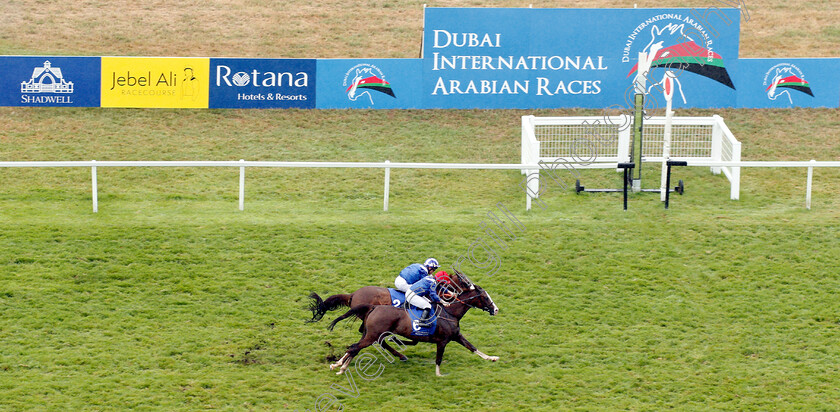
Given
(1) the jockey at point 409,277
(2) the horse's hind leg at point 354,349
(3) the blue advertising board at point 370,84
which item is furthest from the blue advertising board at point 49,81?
(2) the horse's hind leg at point 354,349

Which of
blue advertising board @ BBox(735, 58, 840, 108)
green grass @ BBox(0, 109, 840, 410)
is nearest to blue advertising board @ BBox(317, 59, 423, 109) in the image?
green grass @ BBox(0, 109, 840, 410)

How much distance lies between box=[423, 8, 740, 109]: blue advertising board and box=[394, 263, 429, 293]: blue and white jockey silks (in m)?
9.13

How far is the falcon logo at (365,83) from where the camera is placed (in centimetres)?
1783

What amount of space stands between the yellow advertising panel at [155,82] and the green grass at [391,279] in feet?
6.73

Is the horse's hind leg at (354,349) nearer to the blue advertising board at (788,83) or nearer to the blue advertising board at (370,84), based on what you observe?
the blue advertising board at (370,84)

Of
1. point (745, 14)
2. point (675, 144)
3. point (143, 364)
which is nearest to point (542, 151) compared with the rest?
point (675, 144)

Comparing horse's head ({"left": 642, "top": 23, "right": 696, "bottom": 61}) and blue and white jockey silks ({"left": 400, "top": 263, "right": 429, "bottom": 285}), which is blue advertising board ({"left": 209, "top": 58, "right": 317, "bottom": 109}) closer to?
horse's head ({"left": 642, "top": 23, "right": 696, "bottom": 61})

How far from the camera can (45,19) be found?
2411 cm

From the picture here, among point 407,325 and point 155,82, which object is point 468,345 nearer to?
point 407,325

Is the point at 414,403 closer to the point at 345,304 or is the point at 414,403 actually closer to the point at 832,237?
the point at 345,304

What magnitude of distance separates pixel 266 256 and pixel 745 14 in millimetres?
17308

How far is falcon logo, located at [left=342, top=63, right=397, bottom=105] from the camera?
1783 centimetres

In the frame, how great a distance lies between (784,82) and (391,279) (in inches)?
416

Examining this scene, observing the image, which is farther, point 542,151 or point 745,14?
point 745,14
